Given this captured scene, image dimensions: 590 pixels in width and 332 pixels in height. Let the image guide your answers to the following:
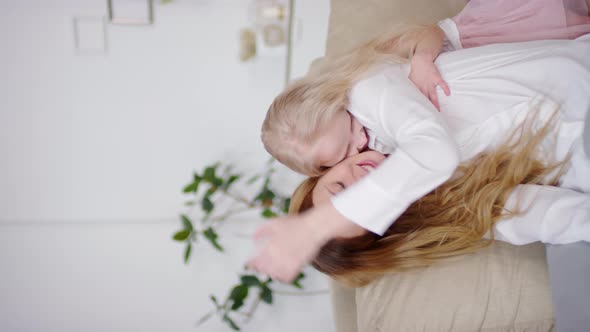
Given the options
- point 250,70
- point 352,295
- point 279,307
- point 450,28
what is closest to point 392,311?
point 352,295

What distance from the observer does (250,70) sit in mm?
2016

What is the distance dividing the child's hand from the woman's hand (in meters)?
0.54

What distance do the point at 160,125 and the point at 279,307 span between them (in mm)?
970

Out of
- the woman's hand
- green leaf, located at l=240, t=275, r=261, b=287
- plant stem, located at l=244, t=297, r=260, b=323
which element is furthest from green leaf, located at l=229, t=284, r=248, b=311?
the woman's hand

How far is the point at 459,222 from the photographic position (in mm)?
1103

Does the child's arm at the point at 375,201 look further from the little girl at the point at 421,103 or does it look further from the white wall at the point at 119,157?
the white wall at the point at 119,157

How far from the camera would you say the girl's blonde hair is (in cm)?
106

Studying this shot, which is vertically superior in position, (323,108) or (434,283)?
(323,108)

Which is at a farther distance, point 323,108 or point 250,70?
point 250,70

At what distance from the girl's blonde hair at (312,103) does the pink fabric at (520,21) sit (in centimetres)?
20

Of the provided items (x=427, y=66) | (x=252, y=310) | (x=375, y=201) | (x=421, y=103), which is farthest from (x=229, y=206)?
(x=375, y=201)

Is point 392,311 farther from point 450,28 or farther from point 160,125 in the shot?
point 160,125

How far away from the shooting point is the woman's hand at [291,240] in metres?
0.68

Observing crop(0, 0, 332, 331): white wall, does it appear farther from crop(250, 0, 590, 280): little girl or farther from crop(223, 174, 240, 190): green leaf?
crop(250, 0, 590, 280): little girl
